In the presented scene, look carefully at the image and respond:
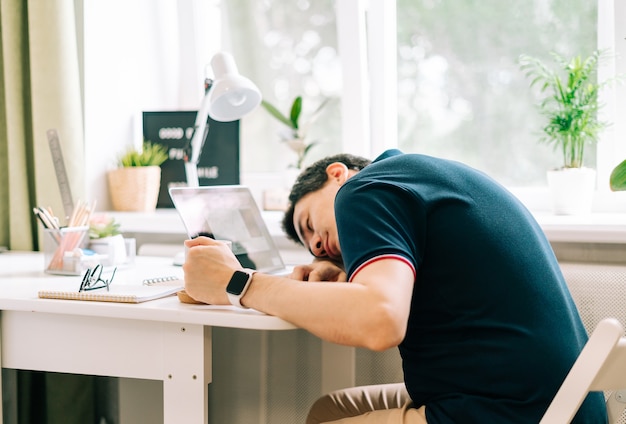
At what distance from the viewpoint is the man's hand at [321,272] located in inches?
58.1

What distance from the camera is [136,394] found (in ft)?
7.29

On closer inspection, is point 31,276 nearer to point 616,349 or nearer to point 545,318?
point 545,318

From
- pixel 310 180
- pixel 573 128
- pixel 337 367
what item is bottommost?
pixel 337 367

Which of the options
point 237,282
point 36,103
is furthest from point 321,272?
point 36,103

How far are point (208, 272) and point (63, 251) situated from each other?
1.97 ft

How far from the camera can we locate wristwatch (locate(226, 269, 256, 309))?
127 cm

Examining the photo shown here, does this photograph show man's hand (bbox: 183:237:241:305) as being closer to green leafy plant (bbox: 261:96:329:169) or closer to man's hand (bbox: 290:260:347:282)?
man's hand (bbox: 290:260:347:282)

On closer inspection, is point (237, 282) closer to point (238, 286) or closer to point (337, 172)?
point (238, 286)

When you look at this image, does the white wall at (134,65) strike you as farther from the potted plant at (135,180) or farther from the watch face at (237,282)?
the watch face at (237,282)

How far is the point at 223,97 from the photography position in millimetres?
1899

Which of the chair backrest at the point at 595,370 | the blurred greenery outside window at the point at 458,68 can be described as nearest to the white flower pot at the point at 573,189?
the blurred greenery outside window at the point at 458,68

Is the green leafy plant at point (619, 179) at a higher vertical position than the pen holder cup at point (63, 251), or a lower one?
higher

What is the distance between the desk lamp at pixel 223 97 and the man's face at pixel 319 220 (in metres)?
0.47

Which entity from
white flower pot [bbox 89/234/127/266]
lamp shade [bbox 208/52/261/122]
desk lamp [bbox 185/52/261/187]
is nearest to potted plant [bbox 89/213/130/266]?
white flower pot [bbox 89/234/127/266]
